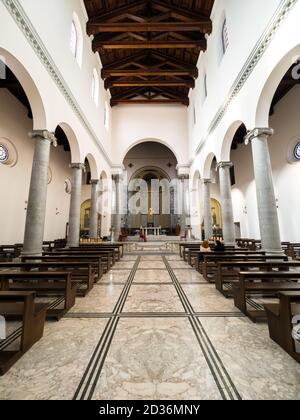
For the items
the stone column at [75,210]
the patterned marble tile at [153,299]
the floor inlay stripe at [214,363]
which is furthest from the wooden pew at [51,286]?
the stone column at [75,210]

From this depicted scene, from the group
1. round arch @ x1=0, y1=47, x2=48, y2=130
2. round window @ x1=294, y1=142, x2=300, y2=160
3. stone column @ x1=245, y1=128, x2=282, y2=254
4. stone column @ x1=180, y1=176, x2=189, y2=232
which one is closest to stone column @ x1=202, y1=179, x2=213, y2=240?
stone column @ x1=180, y1=176, x2=189, y2=232

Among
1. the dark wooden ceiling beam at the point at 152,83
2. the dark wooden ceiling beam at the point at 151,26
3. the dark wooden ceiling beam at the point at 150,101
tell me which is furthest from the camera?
the dark wooden ceiling beam at the point at 150,101

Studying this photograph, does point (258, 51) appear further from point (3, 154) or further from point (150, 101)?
point (150, 101)

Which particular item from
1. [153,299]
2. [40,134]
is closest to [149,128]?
[40,134]

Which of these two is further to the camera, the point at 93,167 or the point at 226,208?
the point at 93,167

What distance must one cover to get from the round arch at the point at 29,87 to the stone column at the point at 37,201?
0.47m

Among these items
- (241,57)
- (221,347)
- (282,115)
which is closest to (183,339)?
(221,347)

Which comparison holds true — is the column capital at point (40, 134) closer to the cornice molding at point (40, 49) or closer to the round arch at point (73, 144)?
the cornice molding at point (40, 49)

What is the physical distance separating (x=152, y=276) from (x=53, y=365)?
3.75 m

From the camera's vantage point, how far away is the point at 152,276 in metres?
5.54

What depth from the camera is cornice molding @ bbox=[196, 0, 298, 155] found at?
4852 millimetres

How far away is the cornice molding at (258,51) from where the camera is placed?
4.85 m

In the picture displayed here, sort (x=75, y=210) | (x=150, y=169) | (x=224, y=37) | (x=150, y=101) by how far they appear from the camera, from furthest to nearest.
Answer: (x=150, y=169) < (x=150, y=101) < (x=75, y=210) < (x=224, y=37)
